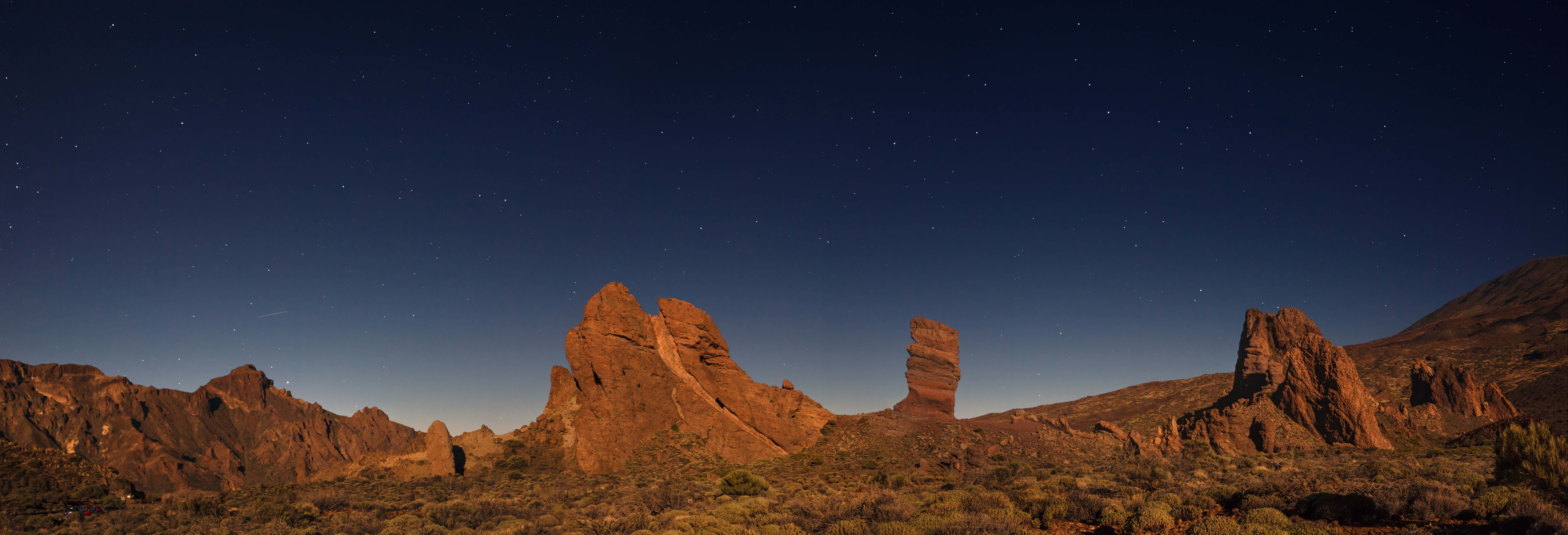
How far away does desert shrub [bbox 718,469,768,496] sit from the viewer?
27453 millimetres

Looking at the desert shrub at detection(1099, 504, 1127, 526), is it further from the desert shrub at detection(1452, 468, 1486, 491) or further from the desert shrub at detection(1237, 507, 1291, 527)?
the desert shrub at detection(1452, 468, 1486, 491)

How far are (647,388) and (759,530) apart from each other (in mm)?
30232

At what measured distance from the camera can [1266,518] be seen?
12.5 m

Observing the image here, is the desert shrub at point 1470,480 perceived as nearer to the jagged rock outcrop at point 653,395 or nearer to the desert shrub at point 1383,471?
the desert shrub at point 1383,471

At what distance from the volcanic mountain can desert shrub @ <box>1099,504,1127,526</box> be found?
148 feet

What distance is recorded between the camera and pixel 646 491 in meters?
25.5

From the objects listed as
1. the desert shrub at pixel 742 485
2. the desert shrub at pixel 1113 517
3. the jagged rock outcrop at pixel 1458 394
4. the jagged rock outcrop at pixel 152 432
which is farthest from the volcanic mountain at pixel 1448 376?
the jagged rock outcrop at pixel 152 432

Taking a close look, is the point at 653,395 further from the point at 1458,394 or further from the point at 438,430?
the point at 1458,394

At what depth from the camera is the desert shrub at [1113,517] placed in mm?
14281

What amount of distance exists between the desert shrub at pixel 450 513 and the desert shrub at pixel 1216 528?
68.0 ft

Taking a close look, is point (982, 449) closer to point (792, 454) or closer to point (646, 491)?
point (792, 454)

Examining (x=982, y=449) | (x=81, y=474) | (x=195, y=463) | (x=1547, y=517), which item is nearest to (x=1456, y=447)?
(x=982, y=449)

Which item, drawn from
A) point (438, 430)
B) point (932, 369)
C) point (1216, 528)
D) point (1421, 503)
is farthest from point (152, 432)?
point (1421, 503)

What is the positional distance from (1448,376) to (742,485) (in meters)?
68.3
